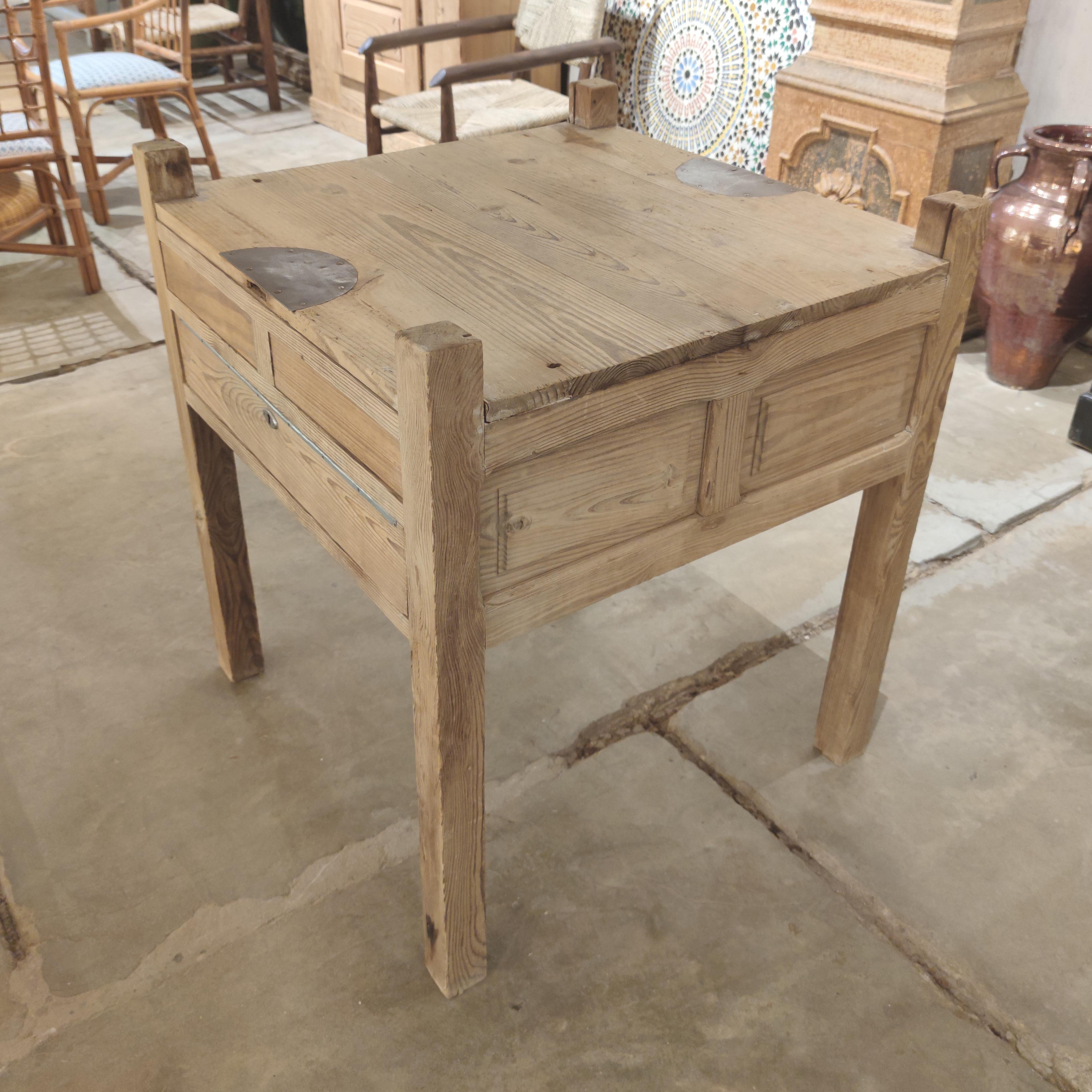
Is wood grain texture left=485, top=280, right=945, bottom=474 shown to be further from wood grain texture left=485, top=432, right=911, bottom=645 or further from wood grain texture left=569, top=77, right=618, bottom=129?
wood grain texture left=569, top=77, right=618, bottom=129

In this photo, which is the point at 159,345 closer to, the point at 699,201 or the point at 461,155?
the point at 461,155

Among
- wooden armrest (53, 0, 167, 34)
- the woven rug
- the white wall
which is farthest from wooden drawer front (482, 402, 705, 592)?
wooden armrest (53, 0, 167, 34)

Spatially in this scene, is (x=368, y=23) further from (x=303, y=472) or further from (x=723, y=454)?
(x=723, y=454)

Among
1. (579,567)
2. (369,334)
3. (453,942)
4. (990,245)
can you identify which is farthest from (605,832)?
(990,245)

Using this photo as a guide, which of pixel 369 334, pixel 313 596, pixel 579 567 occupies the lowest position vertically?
pixel 313 596

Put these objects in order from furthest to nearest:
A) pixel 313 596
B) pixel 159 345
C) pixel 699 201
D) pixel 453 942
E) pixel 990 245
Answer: pixel 159 345 → pixel 990 245 → pixel 313 596 → pixel 699 201 → pixel 453 942

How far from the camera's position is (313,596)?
1986 millimetres

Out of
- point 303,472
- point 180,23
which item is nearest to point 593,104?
point 303,472

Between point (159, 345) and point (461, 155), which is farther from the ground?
point (461, 155)

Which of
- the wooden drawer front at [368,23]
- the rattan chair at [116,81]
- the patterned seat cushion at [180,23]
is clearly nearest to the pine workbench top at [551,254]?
the rattan chair at [116,81]

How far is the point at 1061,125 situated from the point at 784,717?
1904 mm

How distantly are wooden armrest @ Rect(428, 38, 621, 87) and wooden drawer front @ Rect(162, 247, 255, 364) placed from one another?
1.79m

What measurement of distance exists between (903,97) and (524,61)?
1.06 meters

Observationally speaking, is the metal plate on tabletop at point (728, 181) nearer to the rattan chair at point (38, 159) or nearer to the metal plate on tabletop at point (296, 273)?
the metal plate on tabletop at point (296, 273)
